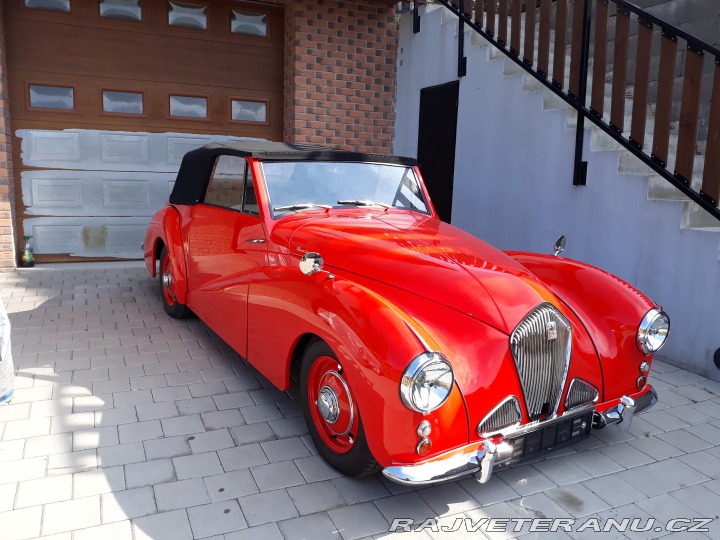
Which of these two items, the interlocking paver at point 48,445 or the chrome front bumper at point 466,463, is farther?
the interlocking paver at point 48,445

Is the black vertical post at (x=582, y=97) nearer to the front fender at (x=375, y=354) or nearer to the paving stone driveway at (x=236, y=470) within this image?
the paving stone driveway at (x=236, y=470)

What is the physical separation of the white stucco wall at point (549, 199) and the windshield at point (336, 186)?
6.27 feet

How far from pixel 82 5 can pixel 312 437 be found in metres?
6.52

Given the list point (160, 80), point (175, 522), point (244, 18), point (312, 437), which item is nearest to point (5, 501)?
point (175, 522)

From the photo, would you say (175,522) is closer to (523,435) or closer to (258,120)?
(523,435)

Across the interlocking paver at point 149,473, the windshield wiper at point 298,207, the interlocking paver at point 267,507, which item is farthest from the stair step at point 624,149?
the interlocking paver at point 149,473

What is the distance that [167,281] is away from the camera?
17.1 feet

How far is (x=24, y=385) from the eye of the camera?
361 cm

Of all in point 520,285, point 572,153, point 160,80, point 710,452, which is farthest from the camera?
point 160,80

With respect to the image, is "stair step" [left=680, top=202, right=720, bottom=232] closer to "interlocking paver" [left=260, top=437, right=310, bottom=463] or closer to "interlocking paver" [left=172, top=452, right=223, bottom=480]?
"interlocking paver" [left=260, top=437, right=310, bottom=463]

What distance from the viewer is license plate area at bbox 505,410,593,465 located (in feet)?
7.86

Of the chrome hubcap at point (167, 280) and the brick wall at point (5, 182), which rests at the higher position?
the brick wall at point (5, 182)

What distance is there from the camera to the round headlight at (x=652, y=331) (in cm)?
291

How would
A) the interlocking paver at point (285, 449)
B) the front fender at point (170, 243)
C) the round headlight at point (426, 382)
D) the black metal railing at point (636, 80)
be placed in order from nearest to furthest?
the round headlight at point (426, 382) < the interlocking paver at point (285, 449) < the black metal railing at point (636, 80) < the front fender at point (170, 243)
